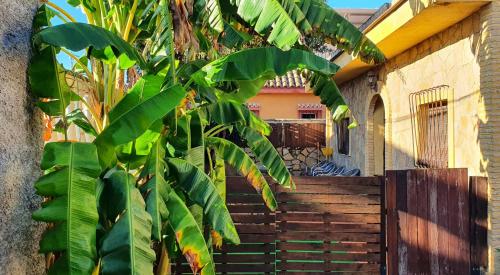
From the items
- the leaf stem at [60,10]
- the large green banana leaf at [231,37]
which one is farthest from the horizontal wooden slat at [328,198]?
the leaf stem at [60,10]

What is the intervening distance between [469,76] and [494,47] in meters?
0.68

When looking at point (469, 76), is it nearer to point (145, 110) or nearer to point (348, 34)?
point (348, 34)

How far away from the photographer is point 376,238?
247 inches

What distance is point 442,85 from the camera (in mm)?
7199

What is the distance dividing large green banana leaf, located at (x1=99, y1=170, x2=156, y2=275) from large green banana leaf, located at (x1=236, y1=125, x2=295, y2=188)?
2.51 meters

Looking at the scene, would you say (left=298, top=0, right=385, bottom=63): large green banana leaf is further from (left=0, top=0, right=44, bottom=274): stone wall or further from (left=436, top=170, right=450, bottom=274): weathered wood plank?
(left=0, top=0, right=44, bottom=274): stone wall

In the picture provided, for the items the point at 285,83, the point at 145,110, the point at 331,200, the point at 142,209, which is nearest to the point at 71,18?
the point at 145,110

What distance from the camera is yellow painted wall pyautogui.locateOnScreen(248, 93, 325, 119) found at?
23062mm

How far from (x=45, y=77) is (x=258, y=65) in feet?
5.90

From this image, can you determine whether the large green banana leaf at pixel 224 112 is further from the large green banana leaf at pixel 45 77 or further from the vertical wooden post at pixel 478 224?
the vertical wooden post at pixel 478 224

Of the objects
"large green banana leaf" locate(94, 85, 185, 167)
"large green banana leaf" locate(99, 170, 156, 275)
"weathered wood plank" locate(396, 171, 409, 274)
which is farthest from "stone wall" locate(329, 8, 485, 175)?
"large green banana leaf" locate(99, 170, 156, 275)

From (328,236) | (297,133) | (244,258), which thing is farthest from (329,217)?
(297,133)

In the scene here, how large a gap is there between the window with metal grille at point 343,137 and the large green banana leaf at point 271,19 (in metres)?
9.84

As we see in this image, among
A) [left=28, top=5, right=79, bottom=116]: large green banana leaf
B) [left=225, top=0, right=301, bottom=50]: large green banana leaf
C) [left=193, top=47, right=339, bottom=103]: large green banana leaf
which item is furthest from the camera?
[left=225, top=0, right=301, bottom=50]: large green banana leaf
